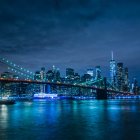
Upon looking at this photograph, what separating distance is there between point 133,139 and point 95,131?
15.5ft

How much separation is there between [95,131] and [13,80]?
2101 inches

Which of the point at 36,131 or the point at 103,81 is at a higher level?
the point at 103,81

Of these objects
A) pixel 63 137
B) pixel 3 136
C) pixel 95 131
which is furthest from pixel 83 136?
pixel 3 136

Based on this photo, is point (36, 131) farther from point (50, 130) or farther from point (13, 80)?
point (13, 80)

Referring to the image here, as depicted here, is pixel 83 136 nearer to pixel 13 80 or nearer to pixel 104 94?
pixel 13 80

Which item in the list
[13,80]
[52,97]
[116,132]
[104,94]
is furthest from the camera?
[52,97]

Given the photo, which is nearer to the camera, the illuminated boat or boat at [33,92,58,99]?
boat at [33,92,58,99]

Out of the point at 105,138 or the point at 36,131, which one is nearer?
the point at 105,138

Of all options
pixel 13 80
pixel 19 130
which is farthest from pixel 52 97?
pixel 19 130

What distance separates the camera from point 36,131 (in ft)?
80.9

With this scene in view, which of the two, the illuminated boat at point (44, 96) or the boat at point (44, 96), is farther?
the illuminated boat at point (44, 96)

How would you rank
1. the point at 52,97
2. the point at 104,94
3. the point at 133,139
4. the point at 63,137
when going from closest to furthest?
1. the point at 133,139
2. the point at 63,137
3. the point at 104,94
4. the point at 52,97

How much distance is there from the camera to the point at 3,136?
2217cm

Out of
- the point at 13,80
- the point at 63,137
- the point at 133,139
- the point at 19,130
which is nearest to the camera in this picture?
the point at 133,139
